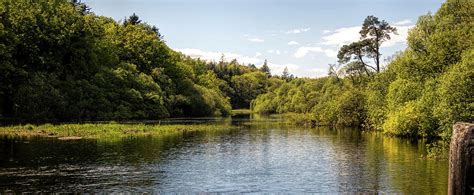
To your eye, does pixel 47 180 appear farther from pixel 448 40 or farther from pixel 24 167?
pixel 448 40

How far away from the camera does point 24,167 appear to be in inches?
1425

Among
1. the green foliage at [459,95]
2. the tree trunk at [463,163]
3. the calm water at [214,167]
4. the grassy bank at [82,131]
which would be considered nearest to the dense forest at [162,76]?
the green foliage at [459,95]

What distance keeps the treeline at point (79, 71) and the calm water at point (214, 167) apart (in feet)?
125

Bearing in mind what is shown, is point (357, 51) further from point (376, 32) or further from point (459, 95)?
point (459, 95)

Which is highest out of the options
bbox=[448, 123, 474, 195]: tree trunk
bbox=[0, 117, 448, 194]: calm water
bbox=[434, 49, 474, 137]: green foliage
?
bbox=[434, 49, 474, 137]: green foliage

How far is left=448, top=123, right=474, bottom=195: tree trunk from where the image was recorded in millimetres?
5473

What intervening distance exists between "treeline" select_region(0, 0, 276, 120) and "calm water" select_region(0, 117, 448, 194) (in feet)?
125

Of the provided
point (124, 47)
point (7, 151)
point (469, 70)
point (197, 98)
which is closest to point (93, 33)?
point (124, 47)

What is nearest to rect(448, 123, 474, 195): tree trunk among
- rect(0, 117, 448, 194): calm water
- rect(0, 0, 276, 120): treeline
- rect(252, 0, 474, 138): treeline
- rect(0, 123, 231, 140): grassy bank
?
rect(0, 117, 448, 194): calm water

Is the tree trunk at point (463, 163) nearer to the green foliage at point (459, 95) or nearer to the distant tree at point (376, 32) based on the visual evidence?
the green foliage at point (459, 95)

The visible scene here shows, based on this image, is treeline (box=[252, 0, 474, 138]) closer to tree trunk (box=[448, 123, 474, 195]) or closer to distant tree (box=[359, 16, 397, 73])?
distant tree (box=[359, 16, 397, 73])

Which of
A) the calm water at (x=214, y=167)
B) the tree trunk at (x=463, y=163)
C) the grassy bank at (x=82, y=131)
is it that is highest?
the tree trunk at (x=463, y=163)

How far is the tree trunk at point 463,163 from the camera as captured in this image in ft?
18.0

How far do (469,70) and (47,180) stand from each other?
37.2 meters
